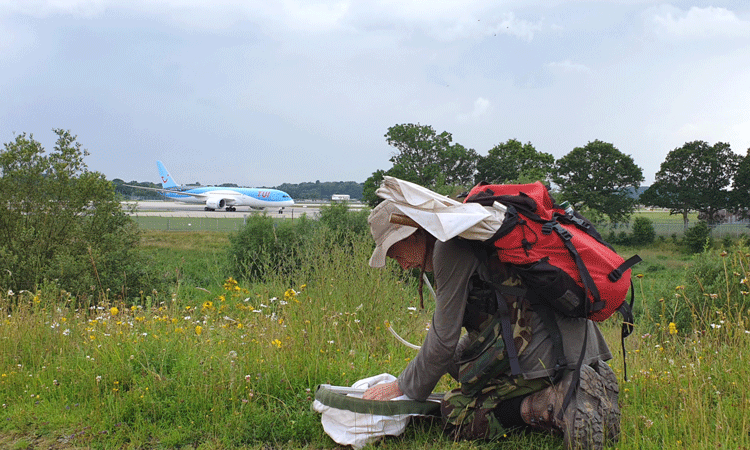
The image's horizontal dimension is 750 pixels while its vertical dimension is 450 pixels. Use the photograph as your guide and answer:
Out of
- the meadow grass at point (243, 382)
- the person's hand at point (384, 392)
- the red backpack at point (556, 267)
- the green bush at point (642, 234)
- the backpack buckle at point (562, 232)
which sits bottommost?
the green bush at point (642, 234)

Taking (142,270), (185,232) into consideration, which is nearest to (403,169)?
(185,232)

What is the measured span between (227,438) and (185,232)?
1338 inches

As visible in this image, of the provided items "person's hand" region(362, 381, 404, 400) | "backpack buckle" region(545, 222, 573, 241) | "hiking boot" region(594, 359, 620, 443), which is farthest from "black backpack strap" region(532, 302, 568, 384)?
"person's hand" region(362, 381, 404, 400)

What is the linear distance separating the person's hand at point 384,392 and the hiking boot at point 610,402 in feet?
3.49

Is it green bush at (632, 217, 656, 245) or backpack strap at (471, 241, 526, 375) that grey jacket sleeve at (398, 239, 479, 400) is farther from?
green bush at (632, 217, 656, 245)

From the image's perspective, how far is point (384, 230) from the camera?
2.86 m

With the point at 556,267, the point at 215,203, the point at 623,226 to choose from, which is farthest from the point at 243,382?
the point at 215,203

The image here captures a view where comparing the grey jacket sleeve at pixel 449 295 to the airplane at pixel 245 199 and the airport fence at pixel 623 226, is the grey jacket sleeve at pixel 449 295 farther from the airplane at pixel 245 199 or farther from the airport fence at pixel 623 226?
the airplane at pixel 245 199

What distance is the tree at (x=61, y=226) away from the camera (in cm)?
1107

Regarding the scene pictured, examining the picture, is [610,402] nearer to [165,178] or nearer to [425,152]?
[425,152]

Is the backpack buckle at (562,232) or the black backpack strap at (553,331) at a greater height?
the backpack buckle at (562,232)

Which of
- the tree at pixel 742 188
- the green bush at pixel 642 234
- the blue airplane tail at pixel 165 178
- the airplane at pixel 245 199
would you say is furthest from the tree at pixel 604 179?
the blue airplane tail at pixel 165 178

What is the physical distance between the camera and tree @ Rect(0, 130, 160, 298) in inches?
436

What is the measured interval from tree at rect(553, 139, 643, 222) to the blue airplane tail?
68202 millimetres
